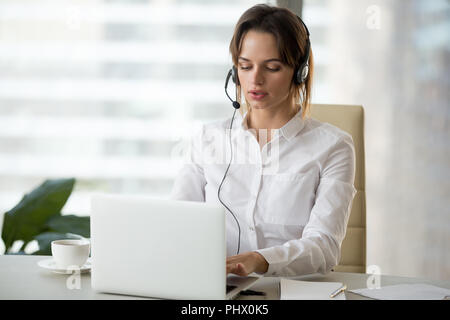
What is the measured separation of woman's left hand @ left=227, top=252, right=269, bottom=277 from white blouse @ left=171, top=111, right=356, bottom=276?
0.73 feet

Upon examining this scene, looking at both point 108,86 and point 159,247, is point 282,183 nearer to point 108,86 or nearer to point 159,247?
point 159,247

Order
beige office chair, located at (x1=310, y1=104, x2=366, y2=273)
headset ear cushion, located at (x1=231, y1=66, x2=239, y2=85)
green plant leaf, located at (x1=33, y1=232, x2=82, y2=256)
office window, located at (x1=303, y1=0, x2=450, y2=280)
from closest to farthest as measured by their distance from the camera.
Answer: headset ear cushion, located at (x1=231, y1=66, x2=239, y2=85)
beige office chair, located at (x1=310, y1=104, x2=366, y2=273)
green plant leaf, located at (x1=33, y1=232, x2=82, y2=256)
office window, located at (x1=303, y1=0, x2=450, y2=280)

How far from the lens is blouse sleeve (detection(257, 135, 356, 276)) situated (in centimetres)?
121

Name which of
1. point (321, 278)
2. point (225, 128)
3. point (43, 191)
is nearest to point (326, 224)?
point (321, 278)

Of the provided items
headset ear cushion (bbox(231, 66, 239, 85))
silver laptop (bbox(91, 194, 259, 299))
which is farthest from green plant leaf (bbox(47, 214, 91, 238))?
silver laptop (bbox(91, 194, 259, 299))

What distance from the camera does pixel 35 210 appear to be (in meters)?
2.11

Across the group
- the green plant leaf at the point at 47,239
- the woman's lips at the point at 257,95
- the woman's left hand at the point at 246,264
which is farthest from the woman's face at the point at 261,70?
the green plant leaf at the point at 47,239

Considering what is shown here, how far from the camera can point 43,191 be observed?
6.98 feet

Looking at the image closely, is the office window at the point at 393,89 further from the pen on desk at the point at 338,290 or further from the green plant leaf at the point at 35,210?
the pen on desk at the point at 338,290

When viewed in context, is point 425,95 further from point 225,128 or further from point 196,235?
point 196,235

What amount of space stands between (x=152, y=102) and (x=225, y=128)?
3.39 feet

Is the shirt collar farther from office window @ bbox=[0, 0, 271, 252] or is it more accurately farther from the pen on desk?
office window @ bbox=[0, 0, 271, 252]

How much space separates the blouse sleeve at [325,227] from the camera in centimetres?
121

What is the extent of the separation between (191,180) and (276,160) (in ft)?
0.87
